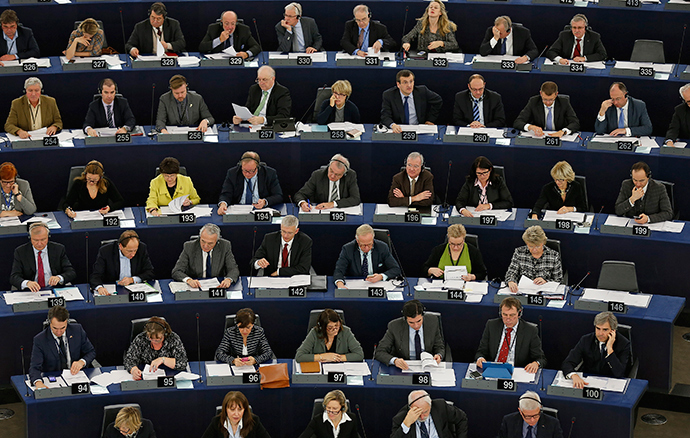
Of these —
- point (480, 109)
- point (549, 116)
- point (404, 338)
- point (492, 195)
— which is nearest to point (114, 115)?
point (480, 109)

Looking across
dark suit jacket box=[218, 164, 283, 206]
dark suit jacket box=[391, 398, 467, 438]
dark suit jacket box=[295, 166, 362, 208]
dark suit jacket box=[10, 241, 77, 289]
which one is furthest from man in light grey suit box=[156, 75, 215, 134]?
dark suit jacket box=[391, 398, 467, 438]

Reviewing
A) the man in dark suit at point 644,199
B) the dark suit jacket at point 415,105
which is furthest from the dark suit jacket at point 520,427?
the dark suit jacket at point 415,105

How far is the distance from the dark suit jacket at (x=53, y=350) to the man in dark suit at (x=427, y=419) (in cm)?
235

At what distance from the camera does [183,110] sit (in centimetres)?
1016

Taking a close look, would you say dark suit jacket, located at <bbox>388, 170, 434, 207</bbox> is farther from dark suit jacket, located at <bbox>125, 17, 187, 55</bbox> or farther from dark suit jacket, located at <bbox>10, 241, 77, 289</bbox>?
dark suit jacket, located at <bbox>125, 17, 187, 55</bbox>

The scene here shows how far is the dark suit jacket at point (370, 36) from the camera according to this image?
10.9m

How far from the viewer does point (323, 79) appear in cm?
1070

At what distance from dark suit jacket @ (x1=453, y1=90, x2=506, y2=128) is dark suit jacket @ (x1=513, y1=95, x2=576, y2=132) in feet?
0.71

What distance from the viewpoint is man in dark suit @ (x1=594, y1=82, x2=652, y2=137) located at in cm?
987

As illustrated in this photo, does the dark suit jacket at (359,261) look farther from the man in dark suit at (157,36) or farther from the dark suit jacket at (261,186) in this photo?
the man in dark suit at (157,36)

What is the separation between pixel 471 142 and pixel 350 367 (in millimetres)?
2841

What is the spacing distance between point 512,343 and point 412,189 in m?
1.92

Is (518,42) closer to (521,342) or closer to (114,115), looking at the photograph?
(521,342)

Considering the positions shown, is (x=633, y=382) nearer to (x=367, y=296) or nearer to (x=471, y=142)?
(x=367, y=296)
